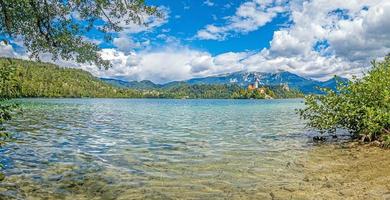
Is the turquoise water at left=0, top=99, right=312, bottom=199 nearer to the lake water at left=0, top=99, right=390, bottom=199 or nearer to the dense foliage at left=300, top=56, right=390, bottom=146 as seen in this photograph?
the lake water at left=0, top=99, right=390, bottom=199

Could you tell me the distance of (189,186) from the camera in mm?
14711

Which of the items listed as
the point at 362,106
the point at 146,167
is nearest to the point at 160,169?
the point at 146,167

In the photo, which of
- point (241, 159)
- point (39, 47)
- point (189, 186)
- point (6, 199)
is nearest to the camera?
point (6, 199)

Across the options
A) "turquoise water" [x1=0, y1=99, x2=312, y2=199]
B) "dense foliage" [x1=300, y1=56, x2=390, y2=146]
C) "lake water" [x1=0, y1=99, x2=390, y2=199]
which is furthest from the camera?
"dense foliage" [x1=300, y1=56, x2=390, y2=146]

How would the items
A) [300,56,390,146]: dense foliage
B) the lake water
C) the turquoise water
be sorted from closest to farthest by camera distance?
the lake water
the turquoise water
[300,56,390,146]: dense foliage

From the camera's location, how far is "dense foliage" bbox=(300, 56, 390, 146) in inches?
934

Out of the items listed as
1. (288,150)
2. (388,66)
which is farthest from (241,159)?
(388,66)

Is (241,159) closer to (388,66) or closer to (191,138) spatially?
(191,138)

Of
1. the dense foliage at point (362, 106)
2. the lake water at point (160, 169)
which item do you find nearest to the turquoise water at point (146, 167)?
the lake water at point (160, 169)

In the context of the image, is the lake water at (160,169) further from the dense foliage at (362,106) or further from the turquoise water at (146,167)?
the dense foliage at (362,106)

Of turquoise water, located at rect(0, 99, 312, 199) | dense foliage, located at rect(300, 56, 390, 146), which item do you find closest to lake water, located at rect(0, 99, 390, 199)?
turquoise water, located at rect(0, 99, 312, 199)

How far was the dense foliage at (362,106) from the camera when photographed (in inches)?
934

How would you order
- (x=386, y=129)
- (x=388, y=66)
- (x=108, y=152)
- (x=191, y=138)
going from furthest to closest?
(x=191, y=138) → (x=388, y=66) → (x=386, y=129) → (x=108, y=152)

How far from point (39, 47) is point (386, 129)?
21.8 m
